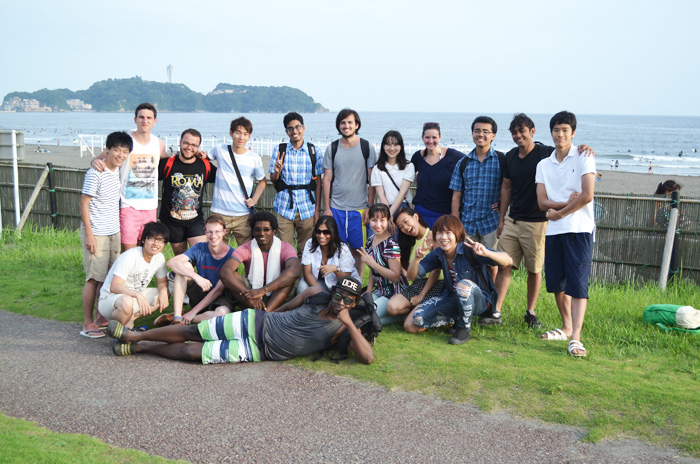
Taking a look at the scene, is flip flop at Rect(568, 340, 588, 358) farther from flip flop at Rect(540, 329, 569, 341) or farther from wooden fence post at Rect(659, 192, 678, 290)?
wooden fence post at Rect(659, 192, 678, 290)

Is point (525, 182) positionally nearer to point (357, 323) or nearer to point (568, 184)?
point (568, 184)

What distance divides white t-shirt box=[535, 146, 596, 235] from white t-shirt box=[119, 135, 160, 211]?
3996mm

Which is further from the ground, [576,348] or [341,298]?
[341,298]

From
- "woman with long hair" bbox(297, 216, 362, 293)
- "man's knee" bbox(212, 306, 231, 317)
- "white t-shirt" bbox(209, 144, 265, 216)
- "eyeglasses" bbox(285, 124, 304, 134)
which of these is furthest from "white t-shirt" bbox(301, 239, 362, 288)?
"eyeglasses" bbox(285, 124, 304, 134)

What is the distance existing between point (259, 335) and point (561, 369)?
2.52 metres

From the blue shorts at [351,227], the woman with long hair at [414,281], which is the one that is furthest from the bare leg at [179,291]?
the woman with long hair at [414,281]

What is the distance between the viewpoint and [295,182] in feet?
23.3

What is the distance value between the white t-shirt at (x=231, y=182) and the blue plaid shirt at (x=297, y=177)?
11.0 inches

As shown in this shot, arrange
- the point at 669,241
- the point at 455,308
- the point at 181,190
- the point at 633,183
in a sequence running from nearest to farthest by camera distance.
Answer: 1. the point at 455,308
2. the point at 181,190
3. the point at 669,241
4. the point at 633,183

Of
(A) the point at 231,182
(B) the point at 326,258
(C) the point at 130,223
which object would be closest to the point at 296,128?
(A) the point at 231,182

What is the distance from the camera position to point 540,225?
6195mm

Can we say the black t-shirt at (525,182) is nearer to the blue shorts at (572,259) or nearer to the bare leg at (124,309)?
the blue shorts at (572,259)

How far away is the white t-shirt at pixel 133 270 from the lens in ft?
A: 20.0

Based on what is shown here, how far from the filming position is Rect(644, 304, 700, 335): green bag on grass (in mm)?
6043
